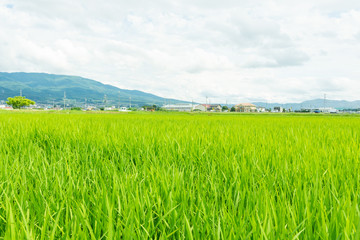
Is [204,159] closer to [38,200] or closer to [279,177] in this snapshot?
[279,177]

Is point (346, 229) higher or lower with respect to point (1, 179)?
higher

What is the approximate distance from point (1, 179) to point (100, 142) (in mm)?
1403

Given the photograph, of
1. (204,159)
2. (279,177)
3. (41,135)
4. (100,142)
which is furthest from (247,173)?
(41,135)

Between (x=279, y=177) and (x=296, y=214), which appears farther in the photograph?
(x=279, y=177)

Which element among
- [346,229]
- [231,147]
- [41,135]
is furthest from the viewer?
[41,135]

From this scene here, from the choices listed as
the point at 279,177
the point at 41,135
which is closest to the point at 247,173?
the point at 279,177

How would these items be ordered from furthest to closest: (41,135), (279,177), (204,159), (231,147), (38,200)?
(41,135)
(231,147)
(204,159)
(279,177)
(38,200)

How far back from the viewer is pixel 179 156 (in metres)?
2.19

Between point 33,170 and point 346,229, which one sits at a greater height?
point 346,229

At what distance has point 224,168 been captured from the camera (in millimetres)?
1749

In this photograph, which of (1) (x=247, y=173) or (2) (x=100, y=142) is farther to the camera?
(2) (x=100, y=142)

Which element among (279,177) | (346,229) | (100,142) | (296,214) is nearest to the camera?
(346,229)

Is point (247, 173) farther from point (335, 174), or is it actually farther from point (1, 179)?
point (1, 179)

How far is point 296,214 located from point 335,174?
2.54 feet
